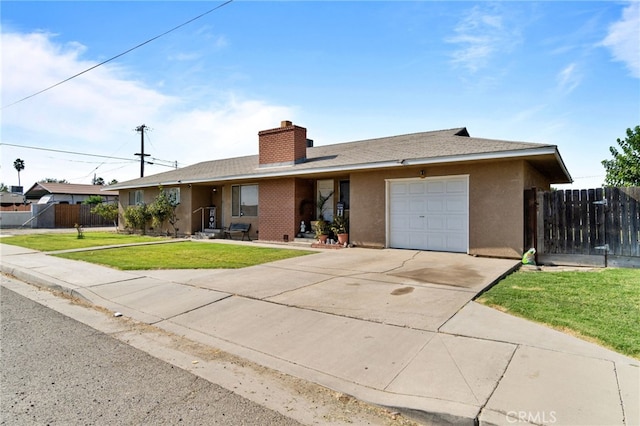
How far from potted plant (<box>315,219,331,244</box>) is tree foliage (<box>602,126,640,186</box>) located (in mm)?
19102

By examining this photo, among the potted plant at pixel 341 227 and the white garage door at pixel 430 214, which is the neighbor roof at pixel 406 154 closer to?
the white garage door at pixel 430 214

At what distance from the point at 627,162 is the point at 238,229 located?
2314 cm

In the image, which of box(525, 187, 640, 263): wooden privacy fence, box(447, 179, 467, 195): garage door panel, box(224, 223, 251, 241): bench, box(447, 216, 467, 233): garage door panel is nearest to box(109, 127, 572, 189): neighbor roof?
box(447, 179, 467, 195): garage door panel

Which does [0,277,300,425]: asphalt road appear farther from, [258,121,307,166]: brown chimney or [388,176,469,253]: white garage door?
[258,121,307,166]: brown chimney

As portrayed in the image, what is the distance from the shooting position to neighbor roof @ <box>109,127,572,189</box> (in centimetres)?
943

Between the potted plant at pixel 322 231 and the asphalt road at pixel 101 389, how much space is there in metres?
9.36

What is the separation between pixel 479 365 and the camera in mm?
3529

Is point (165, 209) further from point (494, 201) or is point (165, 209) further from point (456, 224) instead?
point (494, 201)

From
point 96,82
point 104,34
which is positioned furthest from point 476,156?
point 96,82

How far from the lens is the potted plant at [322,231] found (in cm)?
1368

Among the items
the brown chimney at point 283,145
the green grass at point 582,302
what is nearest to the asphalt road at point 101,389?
the green grass at point 582,302

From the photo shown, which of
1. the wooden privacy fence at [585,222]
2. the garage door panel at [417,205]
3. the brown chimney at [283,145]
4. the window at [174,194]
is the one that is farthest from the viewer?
the window at [174,194]

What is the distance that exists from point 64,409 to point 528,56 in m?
12.4

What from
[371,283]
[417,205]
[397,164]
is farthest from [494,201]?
[371,283]
